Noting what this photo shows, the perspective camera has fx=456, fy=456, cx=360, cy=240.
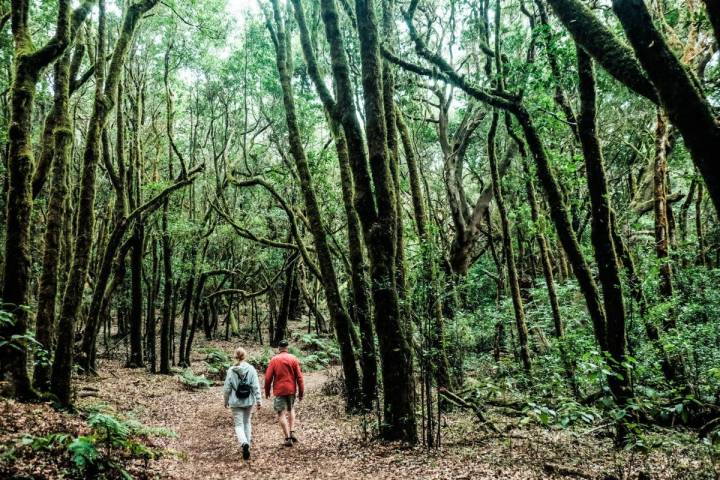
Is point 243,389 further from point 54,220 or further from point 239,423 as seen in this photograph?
point 54,220

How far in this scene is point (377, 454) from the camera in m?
7.53

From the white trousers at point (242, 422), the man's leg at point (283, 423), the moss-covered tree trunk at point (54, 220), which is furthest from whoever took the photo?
the man's leg at point (283, 423)

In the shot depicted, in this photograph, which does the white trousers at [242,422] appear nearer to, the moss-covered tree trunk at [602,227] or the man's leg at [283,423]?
the man's leg at [283,423]

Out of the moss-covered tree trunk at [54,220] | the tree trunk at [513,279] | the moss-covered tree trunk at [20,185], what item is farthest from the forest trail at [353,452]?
the tree trunk at [513,279]

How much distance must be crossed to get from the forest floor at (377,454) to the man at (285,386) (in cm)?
47

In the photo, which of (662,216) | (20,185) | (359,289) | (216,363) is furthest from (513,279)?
(216,363)

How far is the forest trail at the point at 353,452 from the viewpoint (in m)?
6.46

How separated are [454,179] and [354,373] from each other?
1026 cm

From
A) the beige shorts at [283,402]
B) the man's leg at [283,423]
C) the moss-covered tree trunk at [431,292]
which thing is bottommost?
the man's leg at [283,423]

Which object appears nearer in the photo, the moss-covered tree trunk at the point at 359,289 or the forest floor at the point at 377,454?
the forest floor at the point at 377,454

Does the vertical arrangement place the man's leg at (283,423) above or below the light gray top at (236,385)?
below

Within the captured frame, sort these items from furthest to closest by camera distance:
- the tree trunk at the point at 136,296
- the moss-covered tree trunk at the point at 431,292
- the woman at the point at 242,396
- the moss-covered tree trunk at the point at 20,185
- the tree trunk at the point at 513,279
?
1. the tree trunk at the point at 136,296
2. the tree trunk at the point at 513,279
3. the woman at the point at 242,396
4. the moss-covered tree trunk at the point at 431,292
5. the moss-covered tree trunk at the point at 20,185

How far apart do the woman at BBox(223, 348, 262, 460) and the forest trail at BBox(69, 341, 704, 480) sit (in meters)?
0.51

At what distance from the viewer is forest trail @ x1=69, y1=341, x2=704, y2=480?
646 centimetres
